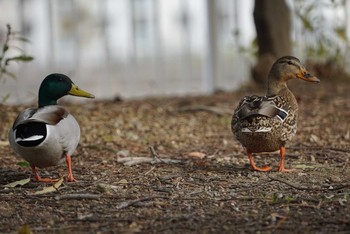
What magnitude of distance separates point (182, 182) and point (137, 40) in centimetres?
738

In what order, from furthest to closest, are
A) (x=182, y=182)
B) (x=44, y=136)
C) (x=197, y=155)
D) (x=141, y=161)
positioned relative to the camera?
(x=197, y=155) < (x=141, y=161) < (x=182, y=182) < (x=44, y=136)

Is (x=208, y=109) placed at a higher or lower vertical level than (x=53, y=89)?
lower

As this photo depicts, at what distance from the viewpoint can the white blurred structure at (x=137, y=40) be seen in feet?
40.8

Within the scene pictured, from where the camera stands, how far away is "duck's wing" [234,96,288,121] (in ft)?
18.0

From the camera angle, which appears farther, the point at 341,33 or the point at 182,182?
the point at 341,33

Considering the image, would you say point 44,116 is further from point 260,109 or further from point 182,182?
point 260,109

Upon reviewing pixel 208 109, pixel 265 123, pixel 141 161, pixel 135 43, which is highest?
pixel 265 123

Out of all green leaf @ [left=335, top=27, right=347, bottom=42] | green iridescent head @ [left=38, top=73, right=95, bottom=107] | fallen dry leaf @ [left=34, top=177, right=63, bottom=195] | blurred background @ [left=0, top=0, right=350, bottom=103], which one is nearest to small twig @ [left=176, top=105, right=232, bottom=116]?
green leaf @ [left=335, top=27, right=347, bottom=42]

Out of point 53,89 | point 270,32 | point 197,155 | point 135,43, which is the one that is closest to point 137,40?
point 135,43

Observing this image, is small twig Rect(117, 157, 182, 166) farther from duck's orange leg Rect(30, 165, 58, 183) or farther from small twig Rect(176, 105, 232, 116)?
small twig Rect(176, 105, 232, 116)

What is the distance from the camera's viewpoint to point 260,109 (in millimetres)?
5492

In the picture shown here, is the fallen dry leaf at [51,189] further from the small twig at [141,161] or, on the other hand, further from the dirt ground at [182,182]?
the small twig at [141,161]

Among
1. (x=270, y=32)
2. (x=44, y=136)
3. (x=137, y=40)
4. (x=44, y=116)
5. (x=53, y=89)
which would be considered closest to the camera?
(x=44, y=136)

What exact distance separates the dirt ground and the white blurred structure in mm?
4024
